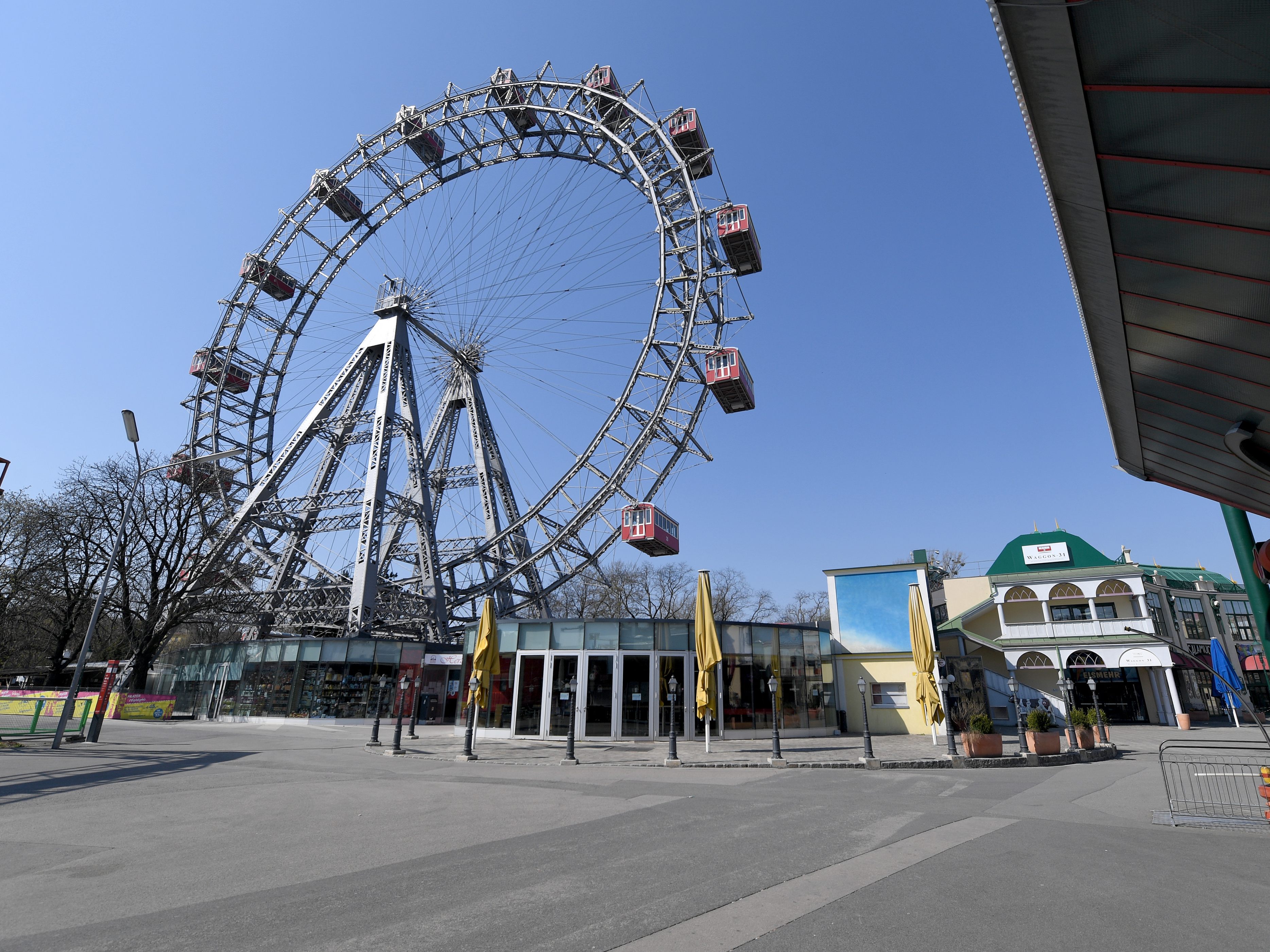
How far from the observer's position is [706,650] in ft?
63.0

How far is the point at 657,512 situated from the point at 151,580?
2730 centimetres

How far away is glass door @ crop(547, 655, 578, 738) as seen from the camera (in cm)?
2402

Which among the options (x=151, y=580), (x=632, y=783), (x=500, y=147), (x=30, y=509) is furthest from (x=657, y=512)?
(x=30, y=509)

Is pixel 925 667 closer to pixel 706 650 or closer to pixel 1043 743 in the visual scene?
pixel 1043 743

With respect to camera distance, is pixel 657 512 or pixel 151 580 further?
pixel 151 580

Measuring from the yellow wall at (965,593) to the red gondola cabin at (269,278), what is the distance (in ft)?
157

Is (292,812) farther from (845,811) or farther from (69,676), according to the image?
(69,676)

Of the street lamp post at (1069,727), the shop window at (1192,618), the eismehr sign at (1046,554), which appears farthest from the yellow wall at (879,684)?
the shop window at (1192,618)

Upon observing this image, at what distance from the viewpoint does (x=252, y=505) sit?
3722 cm

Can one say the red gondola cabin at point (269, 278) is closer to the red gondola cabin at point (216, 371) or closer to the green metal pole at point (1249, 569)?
the red gondola cabin at point (216, 371)

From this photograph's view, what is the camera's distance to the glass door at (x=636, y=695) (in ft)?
78.3

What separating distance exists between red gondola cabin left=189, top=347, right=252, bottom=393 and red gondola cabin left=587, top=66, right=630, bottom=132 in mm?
28476

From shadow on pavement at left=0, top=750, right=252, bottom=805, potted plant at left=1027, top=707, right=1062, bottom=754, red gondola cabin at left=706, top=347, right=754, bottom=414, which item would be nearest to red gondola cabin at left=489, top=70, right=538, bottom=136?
red gondola cabin at left=706, top=347, right=754, bottom=414

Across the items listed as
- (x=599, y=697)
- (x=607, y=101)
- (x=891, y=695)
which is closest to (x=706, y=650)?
(x=599, y=697)
